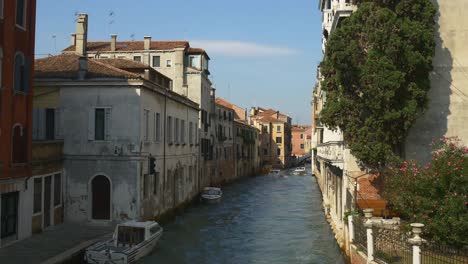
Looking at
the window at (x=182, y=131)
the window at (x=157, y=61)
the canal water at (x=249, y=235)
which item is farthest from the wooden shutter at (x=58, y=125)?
the window at (x=157, y=61)

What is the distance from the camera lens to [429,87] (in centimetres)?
1555

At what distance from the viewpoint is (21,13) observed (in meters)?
15.8

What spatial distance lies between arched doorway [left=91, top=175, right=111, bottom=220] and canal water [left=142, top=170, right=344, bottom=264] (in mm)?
Answer: 2446

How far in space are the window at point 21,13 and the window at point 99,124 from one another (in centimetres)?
483

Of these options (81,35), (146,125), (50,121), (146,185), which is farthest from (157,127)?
(81,35)

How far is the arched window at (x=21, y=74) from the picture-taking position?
15.4m

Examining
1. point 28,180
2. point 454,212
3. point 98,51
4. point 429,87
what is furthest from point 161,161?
point 98,51

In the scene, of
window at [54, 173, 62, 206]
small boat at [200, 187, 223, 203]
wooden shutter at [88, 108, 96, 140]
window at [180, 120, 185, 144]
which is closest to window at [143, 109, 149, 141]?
wooden shutter at [88, 108, 96, 140]

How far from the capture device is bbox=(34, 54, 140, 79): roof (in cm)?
1997

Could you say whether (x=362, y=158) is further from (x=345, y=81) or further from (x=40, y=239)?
(x=40, y=239)

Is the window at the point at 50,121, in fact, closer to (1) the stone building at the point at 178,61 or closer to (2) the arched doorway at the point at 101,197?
(2) the arched doorway at the point at 101,197

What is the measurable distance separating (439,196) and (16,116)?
11.8 m

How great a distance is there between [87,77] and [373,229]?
12.4 metres

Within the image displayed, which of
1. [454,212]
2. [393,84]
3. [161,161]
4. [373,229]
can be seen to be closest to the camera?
[454,212]
